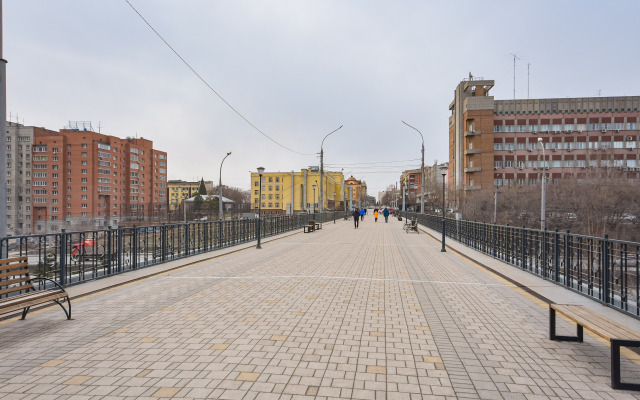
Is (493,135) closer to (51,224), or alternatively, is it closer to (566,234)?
(566,234)

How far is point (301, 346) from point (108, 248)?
21.9ft

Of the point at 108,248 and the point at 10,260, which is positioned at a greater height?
the point at 10,260

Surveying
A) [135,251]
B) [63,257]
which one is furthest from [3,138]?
[135,251]

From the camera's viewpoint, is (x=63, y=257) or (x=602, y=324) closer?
(x=602, y=324)

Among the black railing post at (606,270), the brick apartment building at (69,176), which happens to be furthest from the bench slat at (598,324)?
the brick apartment building at (69,176)

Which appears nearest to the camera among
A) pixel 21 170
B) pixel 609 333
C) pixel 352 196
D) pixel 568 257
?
pixel 609 333

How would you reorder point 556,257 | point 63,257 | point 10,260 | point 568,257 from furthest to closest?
point 556,257 < point 568,257 < point 63,257 < point 10,260

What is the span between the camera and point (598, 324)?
12.9 ft

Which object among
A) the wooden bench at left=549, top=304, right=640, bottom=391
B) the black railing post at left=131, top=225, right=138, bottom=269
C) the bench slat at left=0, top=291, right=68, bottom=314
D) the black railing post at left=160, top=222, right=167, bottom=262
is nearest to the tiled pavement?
the wooden bench at left=549, top=304, right=640, bottom=391

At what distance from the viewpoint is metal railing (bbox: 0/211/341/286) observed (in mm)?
7230

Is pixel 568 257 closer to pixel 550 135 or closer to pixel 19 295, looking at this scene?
pixel 19 295

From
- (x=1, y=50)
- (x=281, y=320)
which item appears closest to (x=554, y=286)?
(x=281, y=320)

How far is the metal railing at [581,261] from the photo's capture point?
569 cm

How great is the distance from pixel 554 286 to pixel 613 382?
16.2 ft
